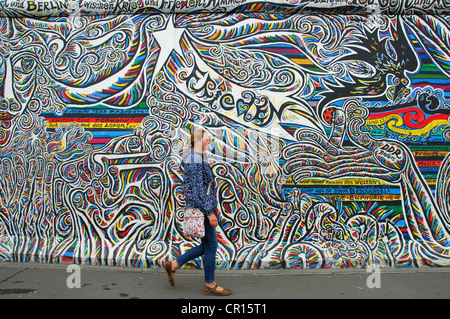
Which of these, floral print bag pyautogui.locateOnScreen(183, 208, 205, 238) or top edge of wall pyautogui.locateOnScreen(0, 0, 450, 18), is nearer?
floral print bag pyautogui.locateOnScreen(183, 208, 205, 238)

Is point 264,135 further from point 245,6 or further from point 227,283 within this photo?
point 227,283

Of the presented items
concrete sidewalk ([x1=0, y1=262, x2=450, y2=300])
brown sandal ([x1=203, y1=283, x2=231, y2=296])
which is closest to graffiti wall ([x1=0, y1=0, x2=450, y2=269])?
concrete sidewalk ([x1=0, y1=262, x2=450, y2=300])

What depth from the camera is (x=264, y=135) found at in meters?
4.62

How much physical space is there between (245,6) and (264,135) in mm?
1625

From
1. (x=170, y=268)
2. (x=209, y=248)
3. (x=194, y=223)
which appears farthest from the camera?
(x=170, y=268)

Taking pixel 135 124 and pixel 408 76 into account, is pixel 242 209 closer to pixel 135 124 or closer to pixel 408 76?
pixel 135 124

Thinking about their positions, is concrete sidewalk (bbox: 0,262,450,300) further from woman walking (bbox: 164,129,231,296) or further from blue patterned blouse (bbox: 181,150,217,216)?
blue patterned blouse (bbox: 181,150,217,216)

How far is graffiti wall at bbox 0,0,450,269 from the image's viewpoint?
15.0 feet

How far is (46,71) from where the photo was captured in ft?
15.9

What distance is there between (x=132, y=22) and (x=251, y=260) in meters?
3.31

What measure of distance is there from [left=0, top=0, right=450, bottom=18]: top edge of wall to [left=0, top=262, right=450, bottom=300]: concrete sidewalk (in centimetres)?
315

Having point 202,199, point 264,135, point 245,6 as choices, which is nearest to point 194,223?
point 202,199

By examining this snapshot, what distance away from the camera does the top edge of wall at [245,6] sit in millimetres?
4609

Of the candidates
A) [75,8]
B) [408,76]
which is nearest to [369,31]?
[408,76]
